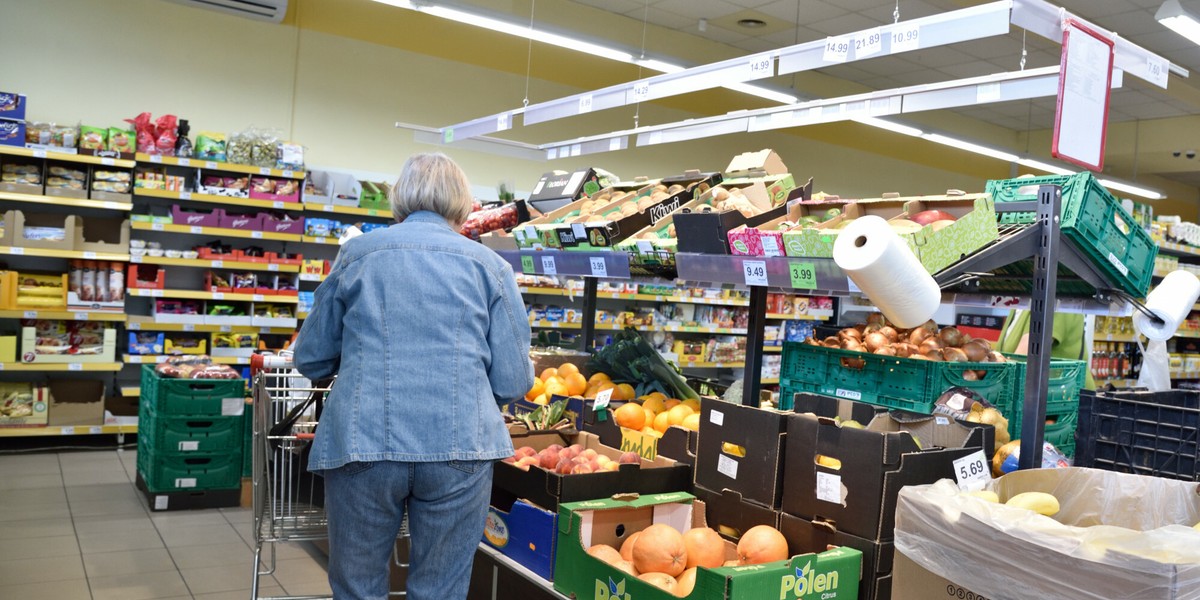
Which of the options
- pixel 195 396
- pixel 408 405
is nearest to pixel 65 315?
pixel 195 396

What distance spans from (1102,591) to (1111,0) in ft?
26.2

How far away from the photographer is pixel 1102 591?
158 cm

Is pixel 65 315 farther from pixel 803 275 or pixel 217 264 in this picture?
pixel 803 275

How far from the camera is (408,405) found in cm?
215

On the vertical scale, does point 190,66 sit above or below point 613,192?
above

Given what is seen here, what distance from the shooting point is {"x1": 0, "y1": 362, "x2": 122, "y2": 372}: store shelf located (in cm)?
617

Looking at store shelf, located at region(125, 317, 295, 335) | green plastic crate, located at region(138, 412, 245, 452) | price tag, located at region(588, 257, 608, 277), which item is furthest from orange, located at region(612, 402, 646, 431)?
Answer: store shelf, located at region(125, 317, 295, 335)

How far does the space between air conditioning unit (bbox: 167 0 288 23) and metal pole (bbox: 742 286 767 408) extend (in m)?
5.31

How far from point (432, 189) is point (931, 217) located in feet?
4.54

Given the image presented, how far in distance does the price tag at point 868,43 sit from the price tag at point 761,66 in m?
0.51

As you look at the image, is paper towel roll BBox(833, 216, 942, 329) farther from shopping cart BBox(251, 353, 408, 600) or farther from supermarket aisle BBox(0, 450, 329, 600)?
supermarket aisle BBox(0, 450, 329, 600)

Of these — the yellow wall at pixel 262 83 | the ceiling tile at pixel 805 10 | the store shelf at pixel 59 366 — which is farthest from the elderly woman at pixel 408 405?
the ceiling tile at pixel 805 10

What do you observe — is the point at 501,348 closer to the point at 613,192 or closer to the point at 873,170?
the point at 613,192

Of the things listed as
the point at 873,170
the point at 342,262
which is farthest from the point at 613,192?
the point at 873,170
